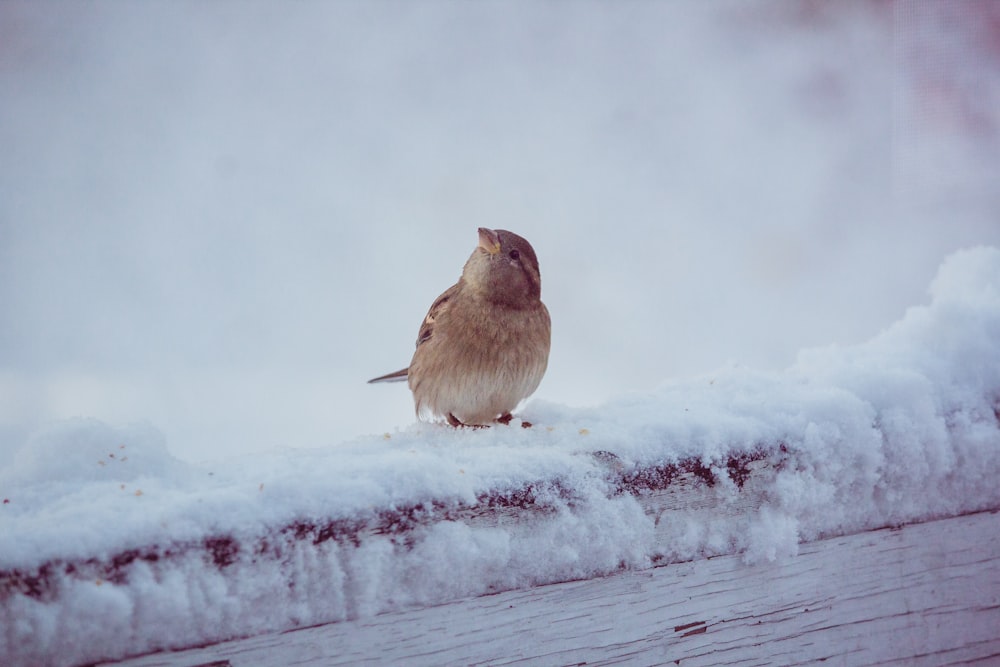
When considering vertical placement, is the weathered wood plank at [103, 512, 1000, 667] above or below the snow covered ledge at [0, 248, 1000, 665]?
below

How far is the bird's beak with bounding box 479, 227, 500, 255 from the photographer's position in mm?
2055

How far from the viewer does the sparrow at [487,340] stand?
6.66 feet

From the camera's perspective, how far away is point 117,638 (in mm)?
778

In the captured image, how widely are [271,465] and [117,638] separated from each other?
32 cm

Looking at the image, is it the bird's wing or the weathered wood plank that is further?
the bird's wing

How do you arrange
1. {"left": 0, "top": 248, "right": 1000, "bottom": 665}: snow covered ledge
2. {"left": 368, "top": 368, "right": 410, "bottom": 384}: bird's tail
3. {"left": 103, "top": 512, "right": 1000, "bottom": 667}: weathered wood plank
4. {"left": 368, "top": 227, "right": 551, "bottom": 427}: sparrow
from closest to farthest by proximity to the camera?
1. {"left": 0, "top": 248, "right": 1000, "bottom": 665}: snow covered ledge
2. {"left": 103, "top": 512, "right": 1000, "bottom": 667}: weathered wood plank
3. {"left": 368, "top": 227, "right": 551, "bottom": 427}: sparrow
4. {"left": 368, "top": 368, "right": 410, "bottom": 384}: bird's tail

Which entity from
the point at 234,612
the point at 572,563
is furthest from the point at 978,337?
the point at 234,612

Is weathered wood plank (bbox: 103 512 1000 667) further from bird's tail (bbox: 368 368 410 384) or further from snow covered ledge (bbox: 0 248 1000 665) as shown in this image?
bird's tail (bbox: 368 368 410 384)

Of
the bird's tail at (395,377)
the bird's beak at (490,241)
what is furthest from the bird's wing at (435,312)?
the bird's tail at (395,377)

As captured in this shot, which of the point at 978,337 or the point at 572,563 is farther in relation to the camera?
the point at 978,337

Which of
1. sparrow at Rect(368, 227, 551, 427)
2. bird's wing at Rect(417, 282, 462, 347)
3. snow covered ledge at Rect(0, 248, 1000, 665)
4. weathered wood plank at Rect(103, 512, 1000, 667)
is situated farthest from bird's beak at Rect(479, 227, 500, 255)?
weathered wood plank at Rect(103, 512, 1000, 667)

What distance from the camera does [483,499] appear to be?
100cm

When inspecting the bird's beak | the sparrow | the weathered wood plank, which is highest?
the bird's beak

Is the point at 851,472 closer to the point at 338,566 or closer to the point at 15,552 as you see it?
the point at 338,566
